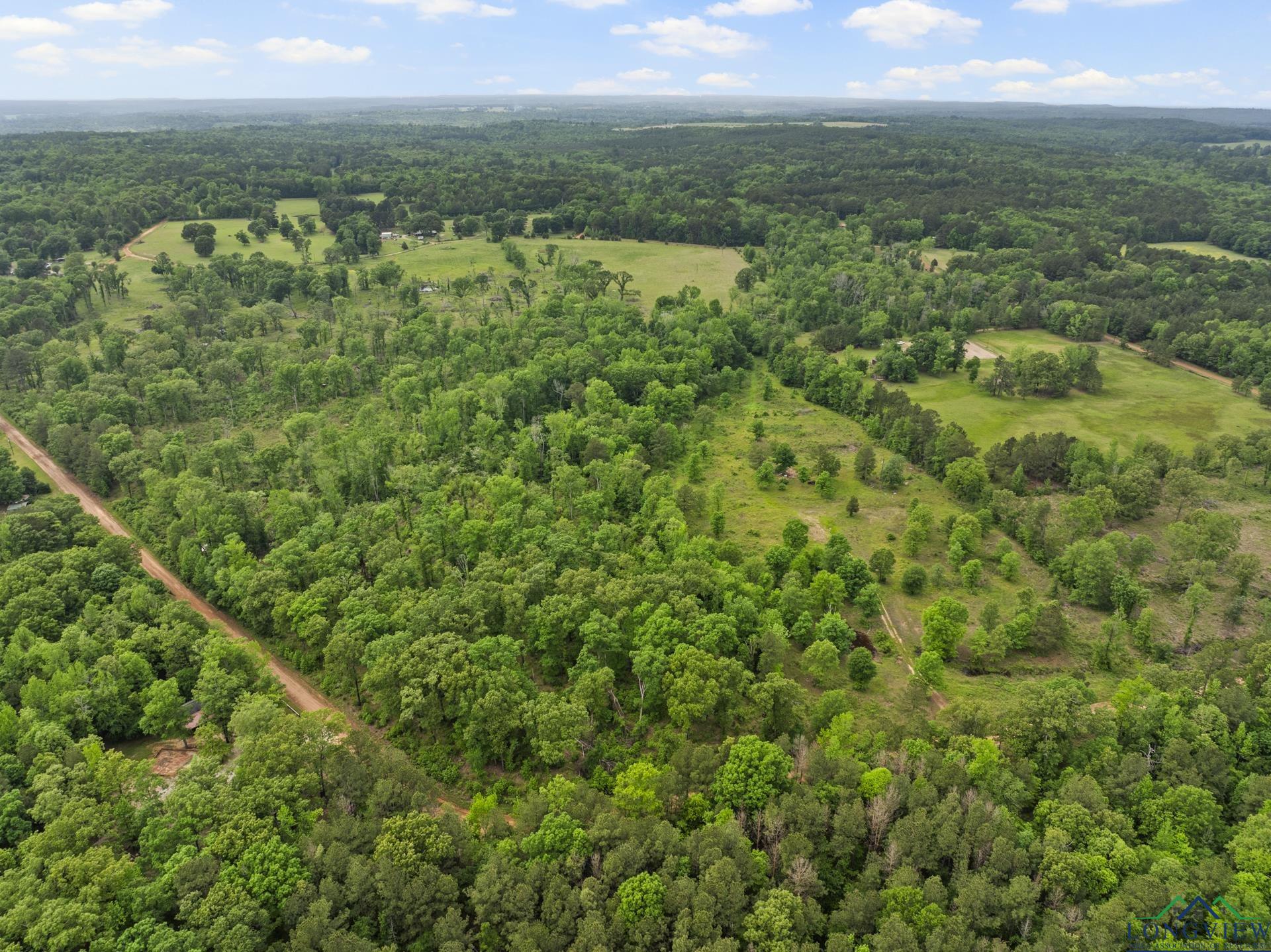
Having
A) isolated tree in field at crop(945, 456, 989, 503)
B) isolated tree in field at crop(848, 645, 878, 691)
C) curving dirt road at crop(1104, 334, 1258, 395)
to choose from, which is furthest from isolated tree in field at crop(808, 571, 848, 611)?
curving dirt road at crop(1104, 334, 1258, 395)

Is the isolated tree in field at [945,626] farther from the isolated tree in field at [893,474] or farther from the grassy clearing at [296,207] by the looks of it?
the grassy clearing at [296,207]

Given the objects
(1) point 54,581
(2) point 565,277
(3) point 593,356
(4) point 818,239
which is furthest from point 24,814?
(4) point 818,239

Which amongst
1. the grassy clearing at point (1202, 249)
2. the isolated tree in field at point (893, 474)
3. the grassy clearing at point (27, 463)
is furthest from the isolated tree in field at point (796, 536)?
the grassy clearing at point (1202, 249)

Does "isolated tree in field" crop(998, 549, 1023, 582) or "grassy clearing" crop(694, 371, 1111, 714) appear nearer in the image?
"grassy clearing" crop(694, 371, 1111, 714)

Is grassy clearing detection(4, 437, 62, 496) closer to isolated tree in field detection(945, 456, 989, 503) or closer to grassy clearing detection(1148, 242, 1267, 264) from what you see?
isolated tree in field detection(945, 456, 989, 503)

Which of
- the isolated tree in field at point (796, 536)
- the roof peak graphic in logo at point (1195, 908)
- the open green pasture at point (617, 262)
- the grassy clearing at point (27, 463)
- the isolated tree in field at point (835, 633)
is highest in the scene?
the open green pasture at point (617, 262)

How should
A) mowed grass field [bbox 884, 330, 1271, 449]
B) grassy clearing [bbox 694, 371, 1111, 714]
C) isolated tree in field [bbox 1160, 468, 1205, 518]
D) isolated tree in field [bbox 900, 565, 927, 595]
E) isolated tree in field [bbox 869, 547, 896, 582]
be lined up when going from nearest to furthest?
grassy clearing [bbox 694, 371, 1111, 714] → isolated tree in field [bbox 900, 565, 927, 595] → isolated tree in field [bbox 869, 547, 896, 582] → isolated tree in field [bbox 1160, 468, 1205, 518] → mowed grass field [bbox 884, 330, 1271, 449]

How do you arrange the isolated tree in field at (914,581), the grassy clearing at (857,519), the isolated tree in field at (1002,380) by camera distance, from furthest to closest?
the isolated tree in field at (1002,380) < the isolated tree in field at (914,581) < the grassy clearing at (857,519)
